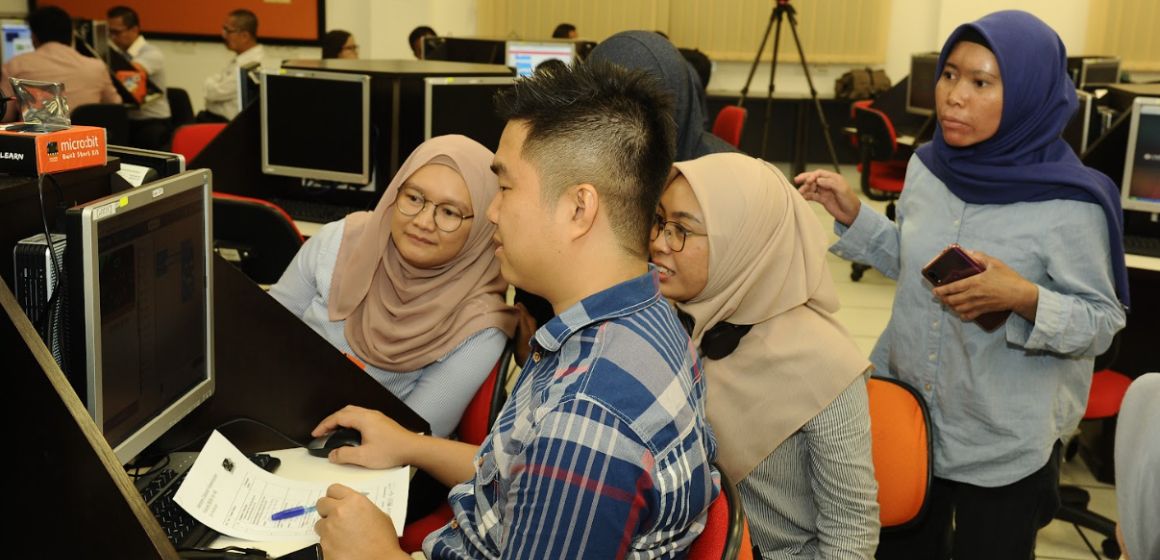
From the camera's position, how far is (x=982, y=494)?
6.70 feet

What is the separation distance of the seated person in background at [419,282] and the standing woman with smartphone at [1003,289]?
0.72m

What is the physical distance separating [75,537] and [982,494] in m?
1.63

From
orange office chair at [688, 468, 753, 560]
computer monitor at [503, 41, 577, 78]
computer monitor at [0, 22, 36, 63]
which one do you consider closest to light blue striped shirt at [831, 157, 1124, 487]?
orange office chair at [688, 468, 753, 560]

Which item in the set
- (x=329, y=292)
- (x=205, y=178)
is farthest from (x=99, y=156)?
(x=329, y=292)

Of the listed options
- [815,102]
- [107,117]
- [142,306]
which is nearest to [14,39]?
[107,117]

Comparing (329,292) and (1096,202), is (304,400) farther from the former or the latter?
(1096,202)

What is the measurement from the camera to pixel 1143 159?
3.55 m

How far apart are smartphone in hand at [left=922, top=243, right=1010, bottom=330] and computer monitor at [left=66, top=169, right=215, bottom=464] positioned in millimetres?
1236

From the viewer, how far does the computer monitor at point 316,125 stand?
12.5ft

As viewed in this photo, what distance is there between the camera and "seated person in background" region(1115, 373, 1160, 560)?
37.0 inches

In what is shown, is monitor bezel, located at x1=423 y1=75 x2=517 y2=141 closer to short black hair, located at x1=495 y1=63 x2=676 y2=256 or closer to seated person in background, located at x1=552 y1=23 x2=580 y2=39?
short black hair, located at x1=495 y1=63 x2=676 y2=256

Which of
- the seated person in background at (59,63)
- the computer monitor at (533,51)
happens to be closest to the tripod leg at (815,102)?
the computer monitor at (533,51)

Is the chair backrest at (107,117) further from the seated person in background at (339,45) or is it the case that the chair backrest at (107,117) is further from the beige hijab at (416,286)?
the beige hijab at (416,286)

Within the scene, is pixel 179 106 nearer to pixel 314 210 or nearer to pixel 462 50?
pixel 462 50
